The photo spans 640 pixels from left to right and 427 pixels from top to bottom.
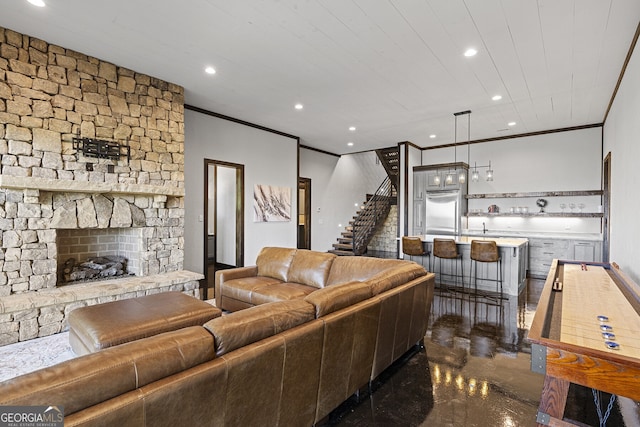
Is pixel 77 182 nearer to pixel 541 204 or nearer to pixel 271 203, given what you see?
pixel 271 203

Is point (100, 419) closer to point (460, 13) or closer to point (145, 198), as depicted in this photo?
point (460, 13)

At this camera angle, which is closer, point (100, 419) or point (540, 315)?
point (100, 419)

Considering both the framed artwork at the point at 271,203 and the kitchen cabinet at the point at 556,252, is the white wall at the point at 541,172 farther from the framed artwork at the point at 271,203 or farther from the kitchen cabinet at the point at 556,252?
the framed artwork at the point at 271,203

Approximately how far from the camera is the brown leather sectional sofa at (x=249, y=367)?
100 cm

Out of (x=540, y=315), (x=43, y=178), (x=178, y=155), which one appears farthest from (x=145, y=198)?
(x=540, y=315)

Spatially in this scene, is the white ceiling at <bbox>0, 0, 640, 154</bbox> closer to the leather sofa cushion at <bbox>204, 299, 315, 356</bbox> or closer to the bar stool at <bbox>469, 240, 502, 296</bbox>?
the bar stool at <bbox>469, 240, 502, 296</bbox>

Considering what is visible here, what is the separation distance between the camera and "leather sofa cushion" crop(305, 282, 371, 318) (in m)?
1.88

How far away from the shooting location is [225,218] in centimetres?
744

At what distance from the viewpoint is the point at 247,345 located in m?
1.46

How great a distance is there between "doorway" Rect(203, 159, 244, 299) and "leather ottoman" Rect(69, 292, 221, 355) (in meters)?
3.38

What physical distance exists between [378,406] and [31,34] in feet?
16.1

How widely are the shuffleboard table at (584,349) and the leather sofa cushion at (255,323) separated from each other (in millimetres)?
1100

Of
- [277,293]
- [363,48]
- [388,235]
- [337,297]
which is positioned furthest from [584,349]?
[388,235]

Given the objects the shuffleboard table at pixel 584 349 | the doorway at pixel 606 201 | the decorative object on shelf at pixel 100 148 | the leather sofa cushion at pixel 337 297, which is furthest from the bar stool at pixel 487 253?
the decorative object on shelf at pixel 100 148
